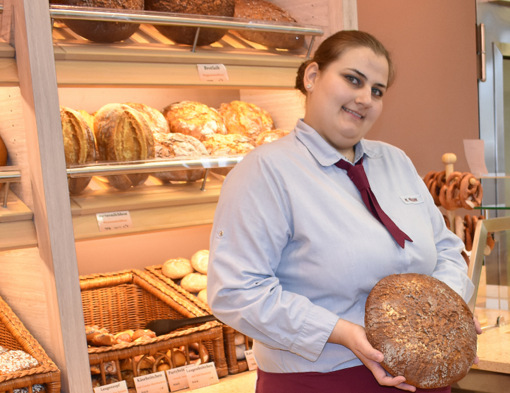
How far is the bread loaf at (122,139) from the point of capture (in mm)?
1833

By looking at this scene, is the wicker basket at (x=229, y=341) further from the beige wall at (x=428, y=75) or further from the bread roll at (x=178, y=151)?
the beige wall at (x=428, y=75)

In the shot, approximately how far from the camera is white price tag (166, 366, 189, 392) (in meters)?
1.83

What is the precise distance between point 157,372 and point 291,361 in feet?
2.10

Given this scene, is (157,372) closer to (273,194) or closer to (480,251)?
(273,194)

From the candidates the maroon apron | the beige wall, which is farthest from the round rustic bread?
the beige wall

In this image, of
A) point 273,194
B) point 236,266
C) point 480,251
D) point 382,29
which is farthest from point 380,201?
point 382,29

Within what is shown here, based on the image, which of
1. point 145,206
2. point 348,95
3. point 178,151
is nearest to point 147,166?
point 145,206

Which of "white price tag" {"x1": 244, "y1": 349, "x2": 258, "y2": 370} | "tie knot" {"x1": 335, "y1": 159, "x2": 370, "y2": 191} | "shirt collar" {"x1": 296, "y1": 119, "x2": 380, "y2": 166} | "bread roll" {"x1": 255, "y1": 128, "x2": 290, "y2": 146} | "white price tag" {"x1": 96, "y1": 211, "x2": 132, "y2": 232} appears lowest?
"white price tag" {"x1": 244, "y1": 349, "x2": 258, "y2": 370}

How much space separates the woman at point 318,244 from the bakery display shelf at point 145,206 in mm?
536

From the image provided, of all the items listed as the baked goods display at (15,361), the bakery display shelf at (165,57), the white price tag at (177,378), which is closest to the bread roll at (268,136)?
the bakery display shelf at (165,57)

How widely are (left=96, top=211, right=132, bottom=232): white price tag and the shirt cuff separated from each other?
0.73 m

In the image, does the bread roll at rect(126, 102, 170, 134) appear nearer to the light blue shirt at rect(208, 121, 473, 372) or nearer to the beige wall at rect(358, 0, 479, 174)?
the light blue shirt at rect(208, 121, 473, 372)

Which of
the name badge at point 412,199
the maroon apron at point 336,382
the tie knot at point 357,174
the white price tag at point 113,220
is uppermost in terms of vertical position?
the tie knot at point 357,174

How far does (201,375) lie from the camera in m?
1.87
